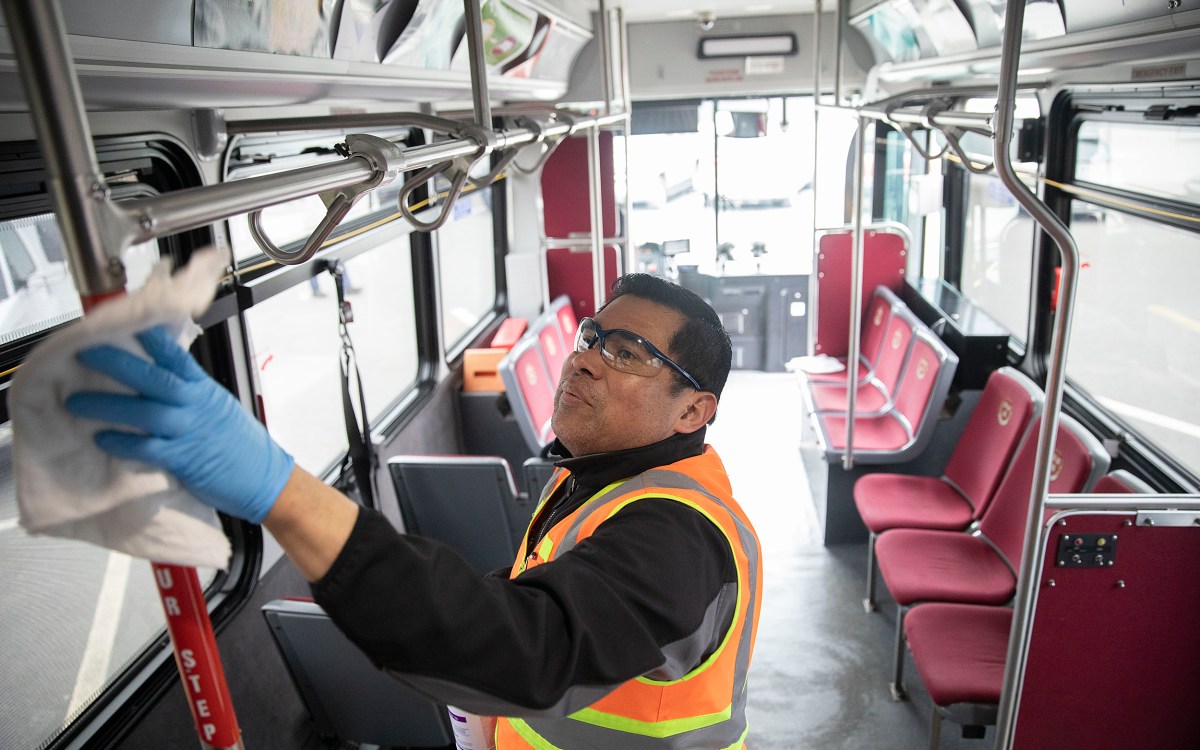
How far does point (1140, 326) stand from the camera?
4273 mm

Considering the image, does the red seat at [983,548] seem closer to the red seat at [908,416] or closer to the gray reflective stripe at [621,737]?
the red seat at [908,416]

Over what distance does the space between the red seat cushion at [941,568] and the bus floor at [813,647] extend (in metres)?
0.53

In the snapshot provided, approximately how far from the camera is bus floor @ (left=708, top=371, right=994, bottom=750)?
11.8ft

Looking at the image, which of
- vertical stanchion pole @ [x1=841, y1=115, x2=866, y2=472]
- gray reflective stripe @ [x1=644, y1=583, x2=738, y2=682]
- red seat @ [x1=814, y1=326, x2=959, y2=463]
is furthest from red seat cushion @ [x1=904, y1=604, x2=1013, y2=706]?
gray reflective stripe @ [x1=644, y1=583, x2=738, y2=682]

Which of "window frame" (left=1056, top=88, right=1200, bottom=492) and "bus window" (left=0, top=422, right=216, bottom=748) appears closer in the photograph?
"bus window" (left=0, top=422, right=216, bottom=748)

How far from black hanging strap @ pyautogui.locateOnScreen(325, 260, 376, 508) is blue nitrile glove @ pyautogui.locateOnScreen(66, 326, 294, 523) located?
309 cm

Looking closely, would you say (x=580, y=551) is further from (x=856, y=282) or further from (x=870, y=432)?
(x=870, y=432)

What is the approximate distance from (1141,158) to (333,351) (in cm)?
477

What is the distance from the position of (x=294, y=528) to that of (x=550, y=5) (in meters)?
3.88

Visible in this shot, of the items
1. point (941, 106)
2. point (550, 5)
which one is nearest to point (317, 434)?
point (550, 5)

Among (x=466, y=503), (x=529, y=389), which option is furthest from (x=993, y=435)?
(x=529, y=389)

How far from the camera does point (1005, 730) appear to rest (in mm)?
2463

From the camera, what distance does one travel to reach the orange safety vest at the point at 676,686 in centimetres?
140

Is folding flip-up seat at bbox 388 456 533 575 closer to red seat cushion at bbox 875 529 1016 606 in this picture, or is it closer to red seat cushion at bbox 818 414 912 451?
red seat cushion at bbox 875 529 1016 606
